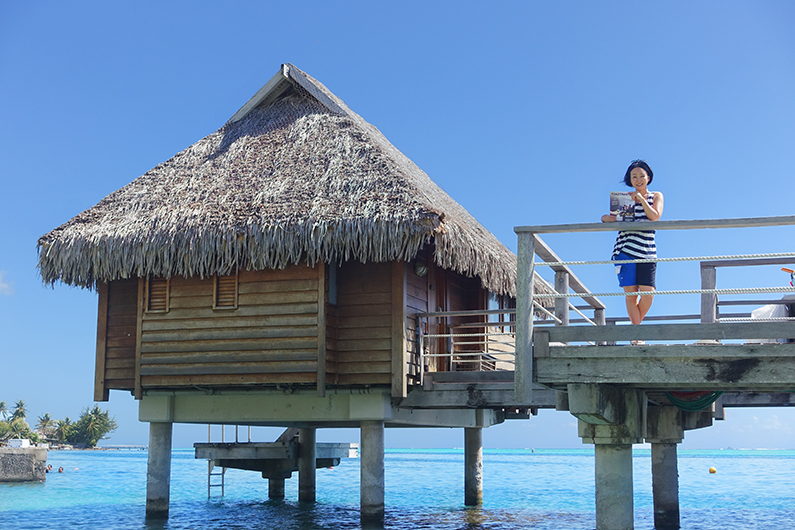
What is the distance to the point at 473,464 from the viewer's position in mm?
18703

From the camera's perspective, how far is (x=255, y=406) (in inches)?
529

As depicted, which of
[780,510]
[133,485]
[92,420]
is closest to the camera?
[780,510]

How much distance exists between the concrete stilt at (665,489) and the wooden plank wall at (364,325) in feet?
13.8

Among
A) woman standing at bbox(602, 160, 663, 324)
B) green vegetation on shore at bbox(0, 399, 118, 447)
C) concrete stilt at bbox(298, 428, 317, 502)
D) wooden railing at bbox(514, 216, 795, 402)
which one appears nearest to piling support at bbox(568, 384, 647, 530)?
wooden railing at bbox(514, 216, 795, 402)

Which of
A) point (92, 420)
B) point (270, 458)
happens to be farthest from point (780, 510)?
point (92, 420)

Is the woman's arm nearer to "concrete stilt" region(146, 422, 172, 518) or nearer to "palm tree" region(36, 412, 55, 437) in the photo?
"concrete stilt" region(146, 422, 172, 518)

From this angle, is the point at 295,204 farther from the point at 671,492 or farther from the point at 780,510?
the point at 780,510

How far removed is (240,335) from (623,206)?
263 inches

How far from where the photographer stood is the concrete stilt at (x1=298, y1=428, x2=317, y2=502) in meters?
19.4

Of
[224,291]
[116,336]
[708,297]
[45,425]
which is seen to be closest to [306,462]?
[116,336]

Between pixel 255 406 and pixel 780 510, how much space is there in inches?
573

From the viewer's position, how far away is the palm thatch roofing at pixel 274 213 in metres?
12.0

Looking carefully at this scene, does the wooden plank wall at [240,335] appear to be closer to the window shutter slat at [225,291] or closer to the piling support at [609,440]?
the window shutter slat at [225,291]

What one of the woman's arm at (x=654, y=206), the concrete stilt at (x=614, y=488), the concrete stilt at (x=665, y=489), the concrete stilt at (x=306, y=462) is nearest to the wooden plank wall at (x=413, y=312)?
the concrete stilt at (x=665, y=489)
